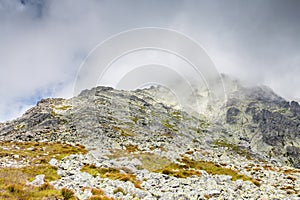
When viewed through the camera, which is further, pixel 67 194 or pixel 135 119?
pixel 135 119

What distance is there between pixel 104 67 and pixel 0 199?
5083 cm

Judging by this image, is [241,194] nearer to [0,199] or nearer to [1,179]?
[0,199]

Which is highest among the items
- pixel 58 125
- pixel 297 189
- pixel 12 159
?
pixel 58 125

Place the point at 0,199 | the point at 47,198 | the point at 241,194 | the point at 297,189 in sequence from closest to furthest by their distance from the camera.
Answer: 1. the point at 0,199
2. the point at 47,198
3. the point at 241,194
4. the point at 297,189

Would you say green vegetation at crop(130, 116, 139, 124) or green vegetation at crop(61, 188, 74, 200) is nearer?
green vegetation at crop(61, 188, 74, 200)

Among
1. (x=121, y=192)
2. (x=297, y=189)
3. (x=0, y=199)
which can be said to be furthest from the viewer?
(x=297, y=189)

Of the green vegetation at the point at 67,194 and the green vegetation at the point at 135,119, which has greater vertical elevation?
the green vegetation at the point at 135,119

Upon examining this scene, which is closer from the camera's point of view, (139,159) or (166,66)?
(139,159)

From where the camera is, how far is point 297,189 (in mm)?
21234

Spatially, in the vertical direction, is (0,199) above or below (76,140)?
below

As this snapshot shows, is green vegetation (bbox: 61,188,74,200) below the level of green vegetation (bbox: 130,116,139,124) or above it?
below

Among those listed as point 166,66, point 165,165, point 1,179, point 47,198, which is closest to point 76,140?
point 165,165

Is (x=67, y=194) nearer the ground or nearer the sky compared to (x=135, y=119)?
nearer the ground

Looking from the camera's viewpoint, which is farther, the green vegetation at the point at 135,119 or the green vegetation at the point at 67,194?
the green vegetation at the point at 135,119
